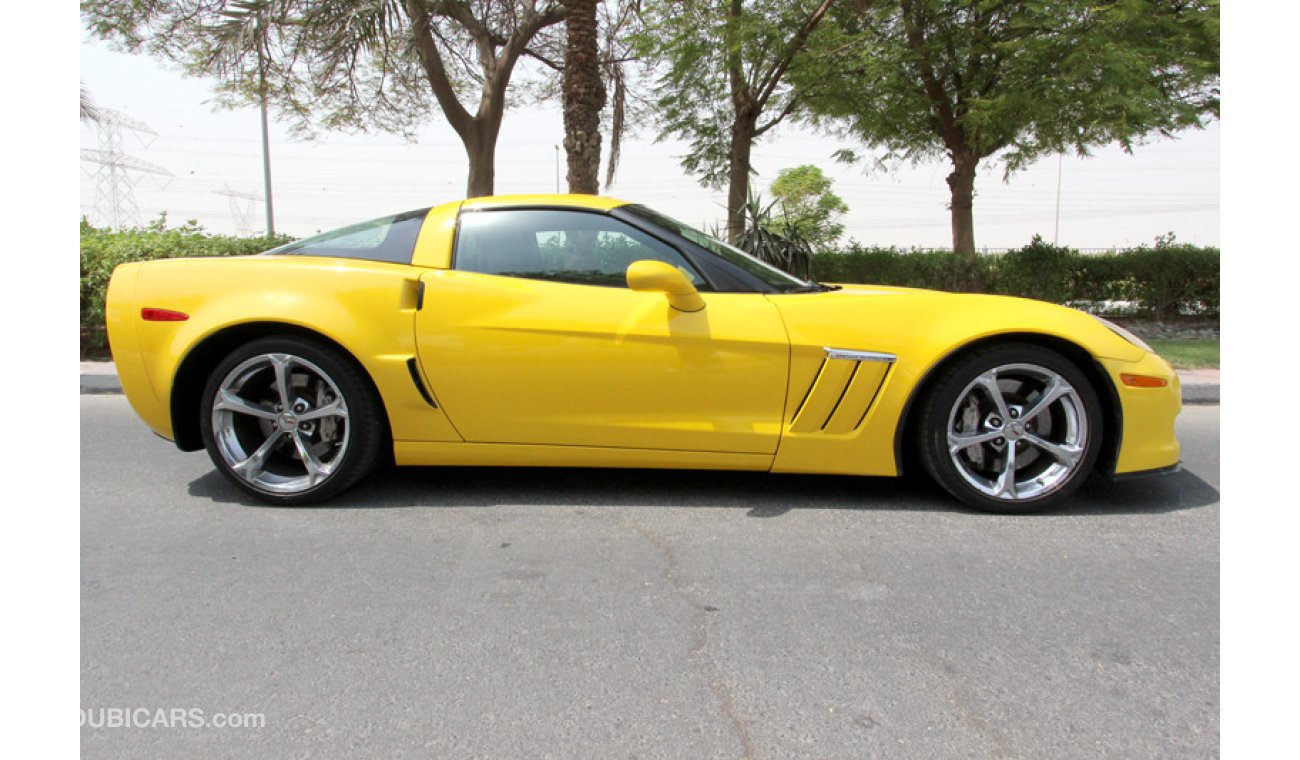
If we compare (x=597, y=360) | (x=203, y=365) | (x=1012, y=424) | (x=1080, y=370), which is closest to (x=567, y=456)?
(x=597, y=360)

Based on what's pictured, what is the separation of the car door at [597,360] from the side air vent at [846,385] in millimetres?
141

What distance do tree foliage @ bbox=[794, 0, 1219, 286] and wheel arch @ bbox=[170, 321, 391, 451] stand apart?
25.3 feet

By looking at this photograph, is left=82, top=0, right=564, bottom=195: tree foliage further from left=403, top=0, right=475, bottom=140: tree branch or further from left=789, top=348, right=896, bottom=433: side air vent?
left=789, top=348, right=896, bottom=433: side air vent

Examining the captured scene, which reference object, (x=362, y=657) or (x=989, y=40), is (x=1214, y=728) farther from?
(x=989, y=40)

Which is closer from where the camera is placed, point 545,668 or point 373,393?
point 545,668

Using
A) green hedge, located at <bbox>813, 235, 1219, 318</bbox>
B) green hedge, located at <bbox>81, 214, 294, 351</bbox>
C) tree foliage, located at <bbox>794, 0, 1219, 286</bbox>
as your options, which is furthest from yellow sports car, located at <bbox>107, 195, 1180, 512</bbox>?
green hedge, located at <bbox>813, 235, 1219, 318</bbox>

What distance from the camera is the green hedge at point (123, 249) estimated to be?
768 centimetres

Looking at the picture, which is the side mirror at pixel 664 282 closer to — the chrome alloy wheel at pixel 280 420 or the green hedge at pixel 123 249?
the chrome alloy wheel at pixel 280 420

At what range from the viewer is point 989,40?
9344 millimetres

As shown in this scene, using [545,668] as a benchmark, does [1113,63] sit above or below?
above

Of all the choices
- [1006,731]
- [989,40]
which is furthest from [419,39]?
[1006,731]

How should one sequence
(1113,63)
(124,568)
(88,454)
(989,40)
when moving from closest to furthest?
(124,568)
(88,454)
(1113,63)
(989,40)

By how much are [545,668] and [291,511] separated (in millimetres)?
1826

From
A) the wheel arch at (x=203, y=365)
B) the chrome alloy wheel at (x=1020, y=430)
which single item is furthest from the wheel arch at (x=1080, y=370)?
the wheel arch at (x=203, y=365)
